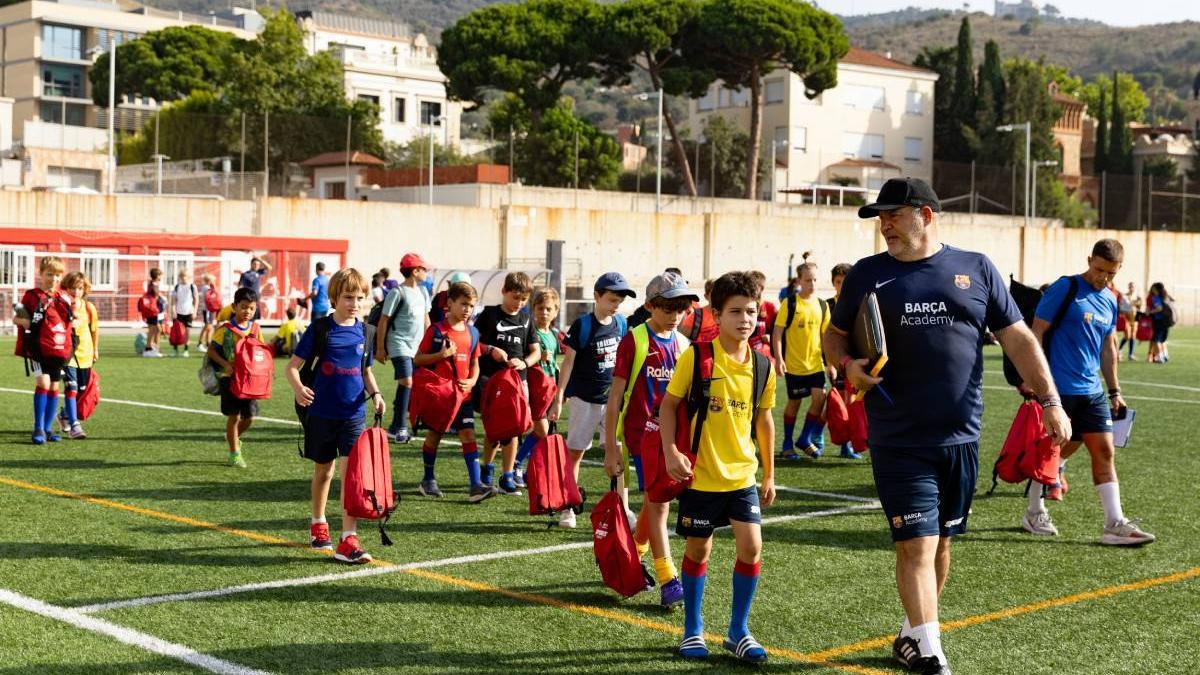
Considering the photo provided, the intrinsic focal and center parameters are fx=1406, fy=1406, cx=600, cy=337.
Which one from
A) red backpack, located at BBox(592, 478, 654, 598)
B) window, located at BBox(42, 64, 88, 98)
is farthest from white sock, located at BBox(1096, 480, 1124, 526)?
window, located at BBox(42, 64, 88, 98)

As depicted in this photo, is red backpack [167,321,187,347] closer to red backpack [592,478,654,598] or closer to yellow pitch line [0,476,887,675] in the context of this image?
yellow pitch line [0,476,887,675]

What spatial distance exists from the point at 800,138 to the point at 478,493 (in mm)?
75507

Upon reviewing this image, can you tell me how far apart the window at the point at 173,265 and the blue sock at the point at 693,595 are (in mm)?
31768

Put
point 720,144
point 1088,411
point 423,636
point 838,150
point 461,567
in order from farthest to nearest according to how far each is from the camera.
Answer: point 838,150 < point 720,144 < point 1088,411 < point 461,567 < point 423,636

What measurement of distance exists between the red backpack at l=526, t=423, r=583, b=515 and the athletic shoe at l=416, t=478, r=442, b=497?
1.82 meters

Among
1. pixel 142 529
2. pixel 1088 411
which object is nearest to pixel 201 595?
pixel 142 529

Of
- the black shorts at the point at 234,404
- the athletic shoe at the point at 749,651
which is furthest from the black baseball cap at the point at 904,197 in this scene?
the black shorts at the point at 234,404

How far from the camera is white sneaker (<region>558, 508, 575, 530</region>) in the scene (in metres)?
9.20

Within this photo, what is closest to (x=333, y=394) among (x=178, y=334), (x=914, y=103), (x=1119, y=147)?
(x=178, y=334)

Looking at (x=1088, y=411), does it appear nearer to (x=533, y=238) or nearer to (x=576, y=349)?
(x=576, y=349)

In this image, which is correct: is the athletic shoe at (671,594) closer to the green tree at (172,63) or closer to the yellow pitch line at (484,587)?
the yellow pitch line at (484,587)

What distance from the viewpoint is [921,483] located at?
549cm

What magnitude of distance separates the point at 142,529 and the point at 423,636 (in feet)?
10.9

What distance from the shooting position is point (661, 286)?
23.8 feet
